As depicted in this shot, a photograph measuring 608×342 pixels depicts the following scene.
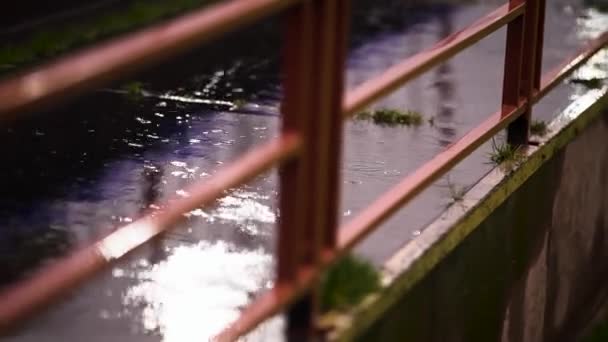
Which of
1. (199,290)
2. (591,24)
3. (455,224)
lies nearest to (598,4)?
(591,24)

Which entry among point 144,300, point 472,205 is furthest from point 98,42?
point 472,205

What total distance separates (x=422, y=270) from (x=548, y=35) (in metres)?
4.70

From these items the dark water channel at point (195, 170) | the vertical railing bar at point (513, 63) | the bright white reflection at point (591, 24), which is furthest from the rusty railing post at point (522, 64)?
the bright white reflection at point (591, 24)

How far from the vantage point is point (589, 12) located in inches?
332

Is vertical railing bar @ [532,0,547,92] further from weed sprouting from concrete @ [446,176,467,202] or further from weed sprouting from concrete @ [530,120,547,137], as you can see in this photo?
weed sprouting from concrete @ [446,176,467,202]

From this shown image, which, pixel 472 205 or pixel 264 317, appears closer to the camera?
pixel 264 317

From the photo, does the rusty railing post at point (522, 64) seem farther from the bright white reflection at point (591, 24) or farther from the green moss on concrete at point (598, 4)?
the green moss on concrete at point (598, 4)

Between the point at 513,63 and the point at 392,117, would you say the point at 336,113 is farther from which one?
the point at 392,117

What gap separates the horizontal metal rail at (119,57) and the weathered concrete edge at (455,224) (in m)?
0.85

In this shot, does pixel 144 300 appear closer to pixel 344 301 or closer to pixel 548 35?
pixel 344 301

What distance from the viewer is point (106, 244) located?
2311 mm

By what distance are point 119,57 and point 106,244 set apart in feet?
1.70

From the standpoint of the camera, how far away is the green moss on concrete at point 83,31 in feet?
22.2

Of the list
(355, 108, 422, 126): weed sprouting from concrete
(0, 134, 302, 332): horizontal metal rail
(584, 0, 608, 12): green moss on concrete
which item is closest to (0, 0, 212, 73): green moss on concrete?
(355, 108, 422, 126): weed sprouting from concrete
